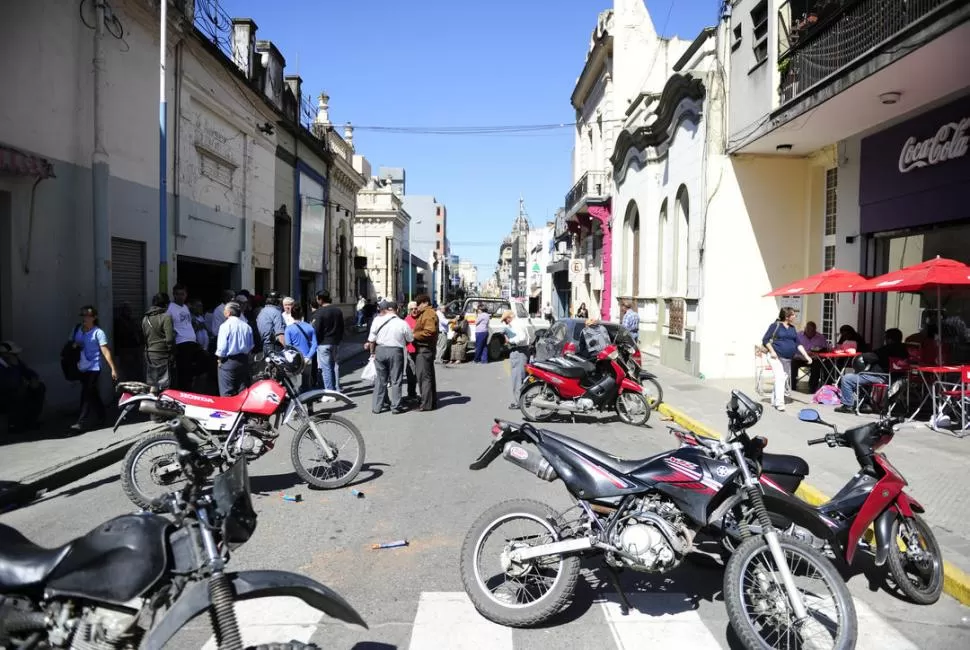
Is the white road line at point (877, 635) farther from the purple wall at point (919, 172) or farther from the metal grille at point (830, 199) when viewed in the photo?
the metal grille at point (830, 199)

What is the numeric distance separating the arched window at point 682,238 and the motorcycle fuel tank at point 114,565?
16481mm

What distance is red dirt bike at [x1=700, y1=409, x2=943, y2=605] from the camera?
4168 millimetres

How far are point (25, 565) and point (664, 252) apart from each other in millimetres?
18614

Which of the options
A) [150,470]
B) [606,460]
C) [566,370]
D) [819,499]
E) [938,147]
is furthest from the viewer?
[566,370]

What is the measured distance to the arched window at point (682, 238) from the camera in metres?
17.9

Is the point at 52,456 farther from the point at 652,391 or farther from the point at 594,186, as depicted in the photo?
the point at 594,186

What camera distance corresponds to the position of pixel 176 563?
260 centimetres

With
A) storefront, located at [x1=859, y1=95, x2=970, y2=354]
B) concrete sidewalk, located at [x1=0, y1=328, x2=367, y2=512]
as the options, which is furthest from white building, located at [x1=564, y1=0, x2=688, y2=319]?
concrete sidewalk, located at [x1=0, y1=328, x2=367, y2=512]

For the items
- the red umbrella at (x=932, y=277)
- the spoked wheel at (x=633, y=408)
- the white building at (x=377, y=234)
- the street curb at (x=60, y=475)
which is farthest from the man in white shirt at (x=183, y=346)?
the white building at (x=377, y=234)

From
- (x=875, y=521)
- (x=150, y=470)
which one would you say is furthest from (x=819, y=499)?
(x=150, y=470)

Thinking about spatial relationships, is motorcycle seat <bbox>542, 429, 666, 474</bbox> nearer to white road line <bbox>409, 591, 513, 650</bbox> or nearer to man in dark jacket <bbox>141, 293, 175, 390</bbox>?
white road line <bbox>409, 591, 513, 650</bbox>

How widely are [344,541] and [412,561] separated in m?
0.69

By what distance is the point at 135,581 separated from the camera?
8.29 feet

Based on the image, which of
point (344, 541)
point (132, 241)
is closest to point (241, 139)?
point (132, 241)
